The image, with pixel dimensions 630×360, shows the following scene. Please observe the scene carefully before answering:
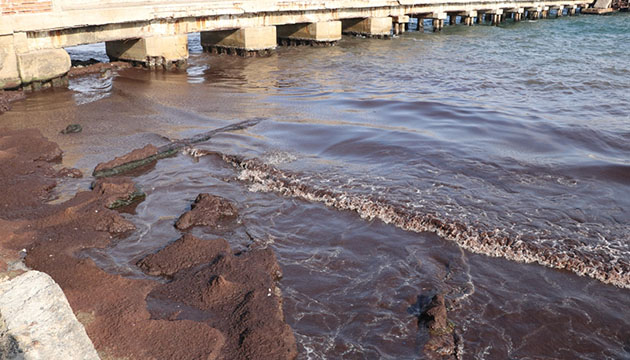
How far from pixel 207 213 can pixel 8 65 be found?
8609 mm

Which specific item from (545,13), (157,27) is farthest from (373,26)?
(545,13)

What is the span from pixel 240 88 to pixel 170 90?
1772 millimetres

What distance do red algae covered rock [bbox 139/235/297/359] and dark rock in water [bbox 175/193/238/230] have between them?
2.07 ft

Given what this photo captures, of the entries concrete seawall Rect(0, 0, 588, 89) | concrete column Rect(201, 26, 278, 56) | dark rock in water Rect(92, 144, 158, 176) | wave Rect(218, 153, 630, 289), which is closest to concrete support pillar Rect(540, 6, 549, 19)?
concrete seawall Rect(0, 0, 588, 89)

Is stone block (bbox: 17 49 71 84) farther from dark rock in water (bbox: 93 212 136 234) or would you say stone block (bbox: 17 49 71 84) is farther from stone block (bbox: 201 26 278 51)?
dark rock in water (bbox: 93 212 136 234)

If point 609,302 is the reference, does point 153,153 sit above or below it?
above

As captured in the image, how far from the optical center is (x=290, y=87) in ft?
47.1

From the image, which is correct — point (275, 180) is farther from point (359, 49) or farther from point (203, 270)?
point (359, 49)

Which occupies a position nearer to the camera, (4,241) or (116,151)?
(4,241)

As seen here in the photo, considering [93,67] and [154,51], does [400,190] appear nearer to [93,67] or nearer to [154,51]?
[154,51]

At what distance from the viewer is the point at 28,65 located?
12.4m

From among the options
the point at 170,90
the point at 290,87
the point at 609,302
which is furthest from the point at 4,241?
the point at 290,87

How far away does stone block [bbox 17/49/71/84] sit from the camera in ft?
40.5

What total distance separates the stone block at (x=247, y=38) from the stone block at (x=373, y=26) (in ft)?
23.2
